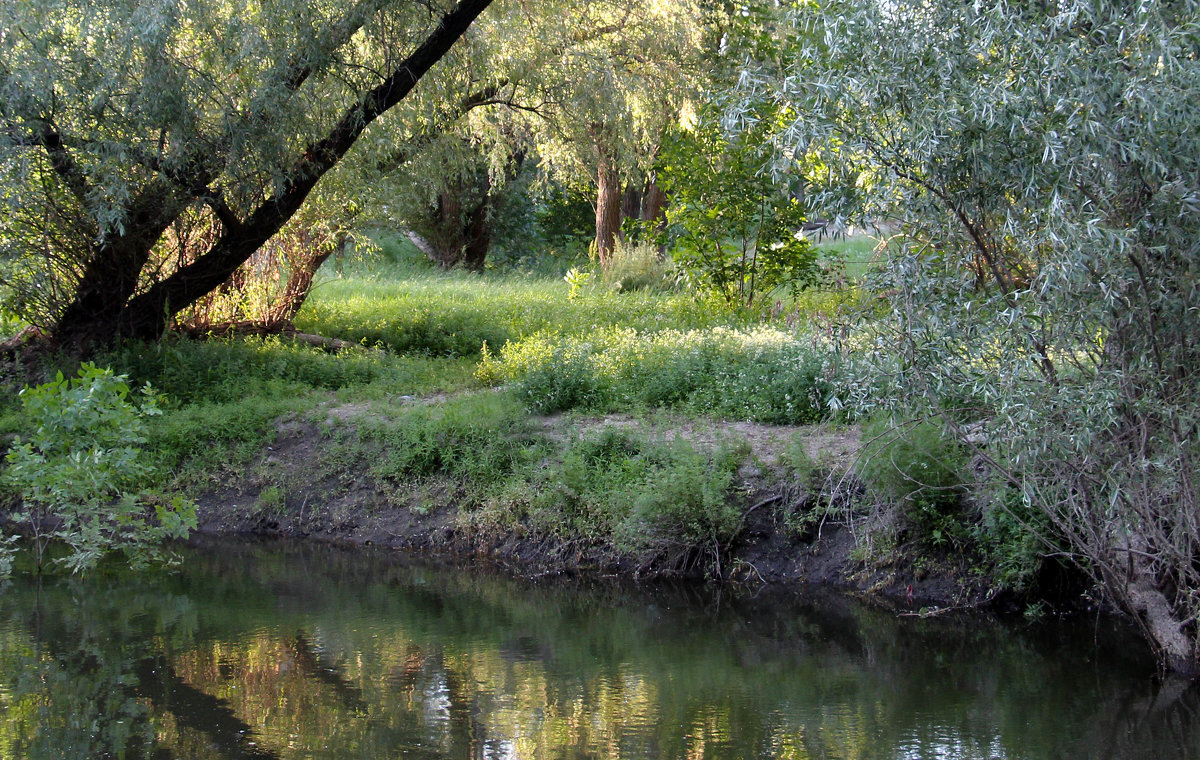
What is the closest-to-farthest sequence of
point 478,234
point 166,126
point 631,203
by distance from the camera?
point 166,126
point 631,203
point 478,234

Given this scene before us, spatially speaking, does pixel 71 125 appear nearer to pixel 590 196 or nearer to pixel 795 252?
pixel 795 252

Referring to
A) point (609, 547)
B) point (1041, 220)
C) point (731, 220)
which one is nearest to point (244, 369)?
point (609, 547)

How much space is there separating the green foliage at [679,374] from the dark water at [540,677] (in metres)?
2.25

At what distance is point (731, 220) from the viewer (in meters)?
14.5

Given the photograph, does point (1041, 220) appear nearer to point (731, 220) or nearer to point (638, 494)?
point (638, 494)

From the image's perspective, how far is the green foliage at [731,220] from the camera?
14352mm

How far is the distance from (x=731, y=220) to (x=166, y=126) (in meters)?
6.82

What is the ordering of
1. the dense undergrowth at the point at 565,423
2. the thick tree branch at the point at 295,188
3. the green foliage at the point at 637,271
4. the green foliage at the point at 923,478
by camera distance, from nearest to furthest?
the green foliage at the point at 923,478, the dense undergrowth at the point at 565,423, the thick tree branch at the point at 295,188, the green foliage at the point at 637,271

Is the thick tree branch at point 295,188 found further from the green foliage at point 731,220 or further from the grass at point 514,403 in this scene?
the green foliage at point 731,220

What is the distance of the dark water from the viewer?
19.0 feet

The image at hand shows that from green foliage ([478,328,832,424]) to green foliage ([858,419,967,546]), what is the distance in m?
1.67

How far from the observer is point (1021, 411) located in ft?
18.5

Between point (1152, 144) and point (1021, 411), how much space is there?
53.9 inches

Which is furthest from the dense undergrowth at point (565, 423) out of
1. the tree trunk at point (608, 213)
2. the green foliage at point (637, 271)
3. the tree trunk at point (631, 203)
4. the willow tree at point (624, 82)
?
the tree trunk at point (631, 203)
